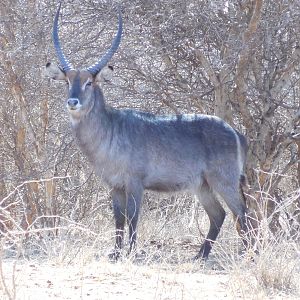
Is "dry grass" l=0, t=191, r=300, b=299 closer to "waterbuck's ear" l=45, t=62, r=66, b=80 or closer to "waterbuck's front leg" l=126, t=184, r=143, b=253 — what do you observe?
"waterbuck's front leg" l=126, t=184, r=143, b=253

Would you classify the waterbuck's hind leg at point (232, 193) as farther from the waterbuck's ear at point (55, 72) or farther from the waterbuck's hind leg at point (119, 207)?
the waterbuck's ear at point (55, 72)

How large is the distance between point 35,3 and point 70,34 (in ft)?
2.66

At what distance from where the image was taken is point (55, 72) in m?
8.70

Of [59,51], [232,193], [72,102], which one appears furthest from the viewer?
[232,193]

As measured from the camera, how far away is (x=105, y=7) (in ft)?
30.2

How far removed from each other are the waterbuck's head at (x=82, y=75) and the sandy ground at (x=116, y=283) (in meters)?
1.94

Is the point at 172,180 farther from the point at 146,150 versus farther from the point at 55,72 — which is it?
the point at 55,72

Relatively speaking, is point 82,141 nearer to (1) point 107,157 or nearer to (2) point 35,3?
(1) point 107,157

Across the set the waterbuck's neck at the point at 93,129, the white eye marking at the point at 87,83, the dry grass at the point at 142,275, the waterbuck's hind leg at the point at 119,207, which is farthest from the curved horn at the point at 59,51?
the dry grass at the point at 142,275

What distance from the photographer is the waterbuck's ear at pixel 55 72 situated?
8638 millimetres

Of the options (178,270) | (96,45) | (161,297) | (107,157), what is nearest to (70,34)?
(96,45)

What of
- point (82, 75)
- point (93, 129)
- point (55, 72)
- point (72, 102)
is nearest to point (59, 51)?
point (55, 72)

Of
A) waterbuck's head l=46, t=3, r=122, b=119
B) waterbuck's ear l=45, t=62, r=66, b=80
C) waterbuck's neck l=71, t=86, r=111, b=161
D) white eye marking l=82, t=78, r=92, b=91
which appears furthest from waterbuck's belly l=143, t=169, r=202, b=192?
waterbuck's ear l=45, t=62, r=66, b=80

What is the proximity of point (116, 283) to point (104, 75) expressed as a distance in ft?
9.54
